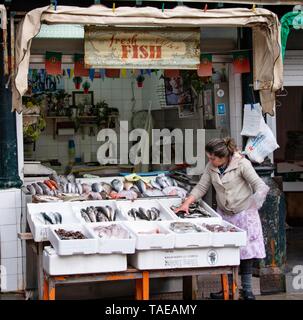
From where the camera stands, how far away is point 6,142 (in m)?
8.29

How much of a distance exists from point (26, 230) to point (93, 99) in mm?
4262

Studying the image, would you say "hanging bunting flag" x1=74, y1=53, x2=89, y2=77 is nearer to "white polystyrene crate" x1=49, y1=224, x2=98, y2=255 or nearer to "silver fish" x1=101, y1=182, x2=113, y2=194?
"silver fish" x1=101, y1=182, x2=113, y2=194

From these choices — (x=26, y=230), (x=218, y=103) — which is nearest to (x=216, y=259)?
(x=26, y=230)

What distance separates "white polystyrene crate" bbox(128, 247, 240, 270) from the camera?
21.9 ft

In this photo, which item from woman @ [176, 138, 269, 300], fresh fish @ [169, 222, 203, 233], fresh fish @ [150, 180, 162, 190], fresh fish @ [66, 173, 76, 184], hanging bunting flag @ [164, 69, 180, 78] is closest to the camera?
fresh fish @ [169, 222, 203, 233]

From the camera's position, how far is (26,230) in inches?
312

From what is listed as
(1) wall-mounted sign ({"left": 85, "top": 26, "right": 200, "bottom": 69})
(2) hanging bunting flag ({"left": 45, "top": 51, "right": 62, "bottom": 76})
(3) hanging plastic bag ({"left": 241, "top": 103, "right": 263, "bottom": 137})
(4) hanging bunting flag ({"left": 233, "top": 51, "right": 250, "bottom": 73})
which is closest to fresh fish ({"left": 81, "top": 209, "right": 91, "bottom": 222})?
(1) wall-mounted sign ({"left": 85, "top": 26, "right": 200, "bottom": 69})

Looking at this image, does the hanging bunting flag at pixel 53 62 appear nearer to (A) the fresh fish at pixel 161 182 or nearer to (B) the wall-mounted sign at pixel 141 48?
(B) the wall-mounted sign at pixel 141 48

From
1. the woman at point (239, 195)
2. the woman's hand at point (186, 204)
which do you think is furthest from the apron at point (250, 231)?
the woman's hand at point (186, 204)

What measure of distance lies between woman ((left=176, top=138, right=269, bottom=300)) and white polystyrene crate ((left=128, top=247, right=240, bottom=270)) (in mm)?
644

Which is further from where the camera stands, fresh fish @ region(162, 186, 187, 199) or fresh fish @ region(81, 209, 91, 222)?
fresh fish @ region(162, 186, 187, 199)

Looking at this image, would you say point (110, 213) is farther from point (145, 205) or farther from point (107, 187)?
point (107, 187)

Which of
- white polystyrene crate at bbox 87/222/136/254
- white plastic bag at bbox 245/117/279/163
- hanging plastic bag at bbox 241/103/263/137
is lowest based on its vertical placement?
white polystyrene crate at bbox 87/222/136/254
